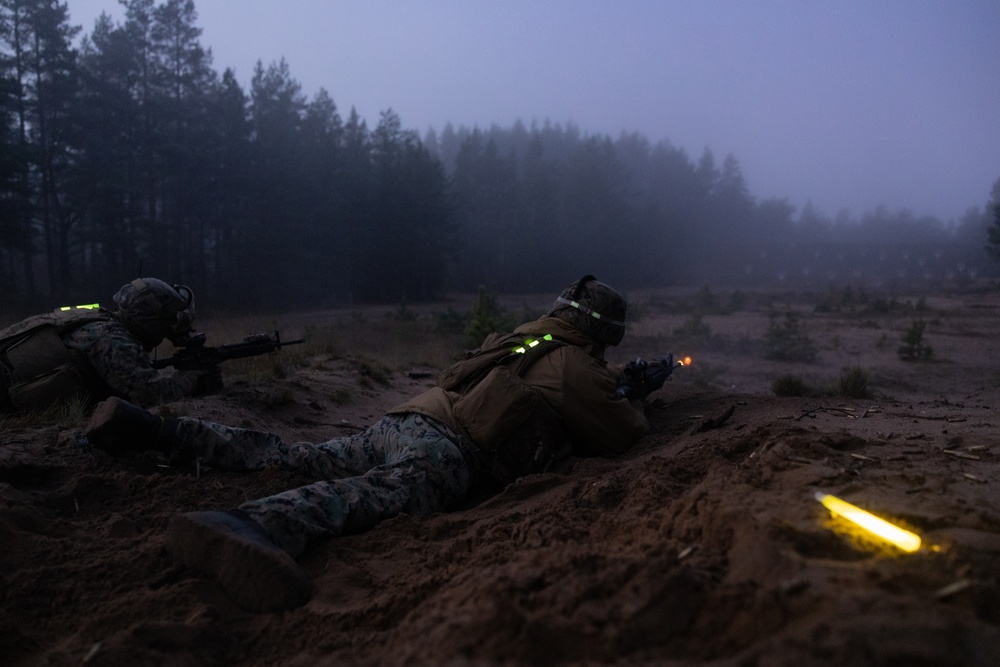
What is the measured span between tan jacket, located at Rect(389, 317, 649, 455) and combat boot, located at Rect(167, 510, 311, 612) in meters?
1.53

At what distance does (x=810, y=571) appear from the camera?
180 centimetres

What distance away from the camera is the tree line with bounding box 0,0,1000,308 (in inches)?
820

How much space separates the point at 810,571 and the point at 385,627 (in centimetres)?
135

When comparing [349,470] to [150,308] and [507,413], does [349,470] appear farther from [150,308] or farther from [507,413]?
[150,308]

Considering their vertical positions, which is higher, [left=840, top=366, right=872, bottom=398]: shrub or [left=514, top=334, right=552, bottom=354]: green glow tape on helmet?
[left=514, top=334, right=552, bottom=354]: green glow tape on helmet

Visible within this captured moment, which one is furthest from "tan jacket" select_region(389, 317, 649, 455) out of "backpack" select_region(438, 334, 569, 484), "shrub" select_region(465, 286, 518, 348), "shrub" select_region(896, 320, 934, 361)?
"shrub" select_region(896, 320, 934, 361)

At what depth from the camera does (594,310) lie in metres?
4.56

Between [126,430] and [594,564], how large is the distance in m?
2.86

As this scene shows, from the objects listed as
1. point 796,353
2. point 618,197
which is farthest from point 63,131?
point 618,197

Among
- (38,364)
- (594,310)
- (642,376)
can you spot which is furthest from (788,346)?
(38,364)

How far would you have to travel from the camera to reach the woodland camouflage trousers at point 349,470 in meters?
2.92

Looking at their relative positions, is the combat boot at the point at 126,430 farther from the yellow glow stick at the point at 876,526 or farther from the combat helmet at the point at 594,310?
the yellow glow stick at the point at 876,526

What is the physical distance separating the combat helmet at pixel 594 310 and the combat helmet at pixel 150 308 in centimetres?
323

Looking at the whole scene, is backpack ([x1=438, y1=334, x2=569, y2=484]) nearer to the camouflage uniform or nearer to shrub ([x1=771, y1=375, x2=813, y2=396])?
the camouflage uniform
